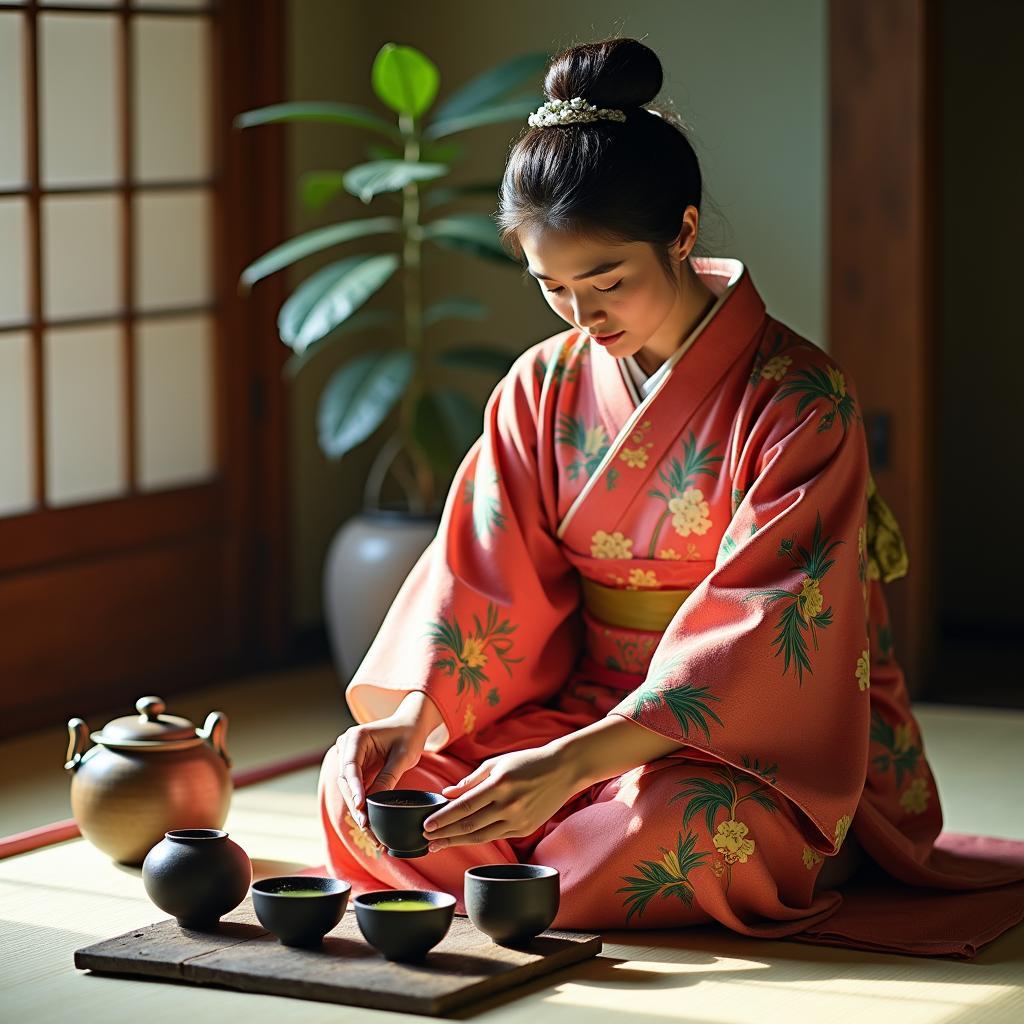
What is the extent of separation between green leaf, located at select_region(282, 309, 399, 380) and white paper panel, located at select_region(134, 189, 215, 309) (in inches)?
11.6

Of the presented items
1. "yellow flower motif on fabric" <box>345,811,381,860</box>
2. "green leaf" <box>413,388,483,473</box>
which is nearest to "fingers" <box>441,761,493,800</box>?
"yellow flower motif on fabric" <box>345,811,381,860</box>

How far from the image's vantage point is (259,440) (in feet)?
17.0

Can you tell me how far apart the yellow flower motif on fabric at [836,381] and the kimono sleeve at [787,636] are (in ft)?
0.04

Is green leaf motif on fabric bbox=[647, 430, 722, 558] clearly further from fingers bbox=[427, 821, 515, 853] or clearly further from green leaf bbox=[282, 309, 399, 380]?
green leaf bbox=[282, 309, 399, 380]

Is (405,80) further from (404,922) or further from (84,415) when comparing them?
(404,922)

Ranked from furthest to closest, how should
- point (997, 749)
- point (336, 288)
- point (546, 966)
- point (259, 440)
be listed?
point (259, 440)
point (336, 288)
point (997, 749)
point (546, 966)

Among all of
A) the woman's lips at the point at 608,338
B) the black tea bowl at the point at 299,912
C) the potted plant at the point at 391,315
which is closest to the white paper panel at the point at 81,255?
the potted plant at the point at 391,315

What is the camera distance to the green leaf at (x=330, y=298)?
436 cm

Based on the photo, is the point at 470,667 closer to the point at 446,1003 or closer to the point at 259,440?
the point at 446,1003

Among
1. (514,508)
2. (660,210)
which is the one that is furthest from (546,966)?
(660,210)

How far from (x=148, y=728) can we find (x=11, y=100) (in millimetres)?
1800

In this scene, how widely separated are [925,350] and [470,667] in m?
2.06

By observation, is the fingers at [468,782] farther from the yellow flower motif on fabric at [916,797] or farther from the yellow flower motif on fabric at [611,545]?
the yellow flower motif on fabric at [916,797]

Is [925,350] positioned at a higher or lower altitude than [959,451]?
higher
